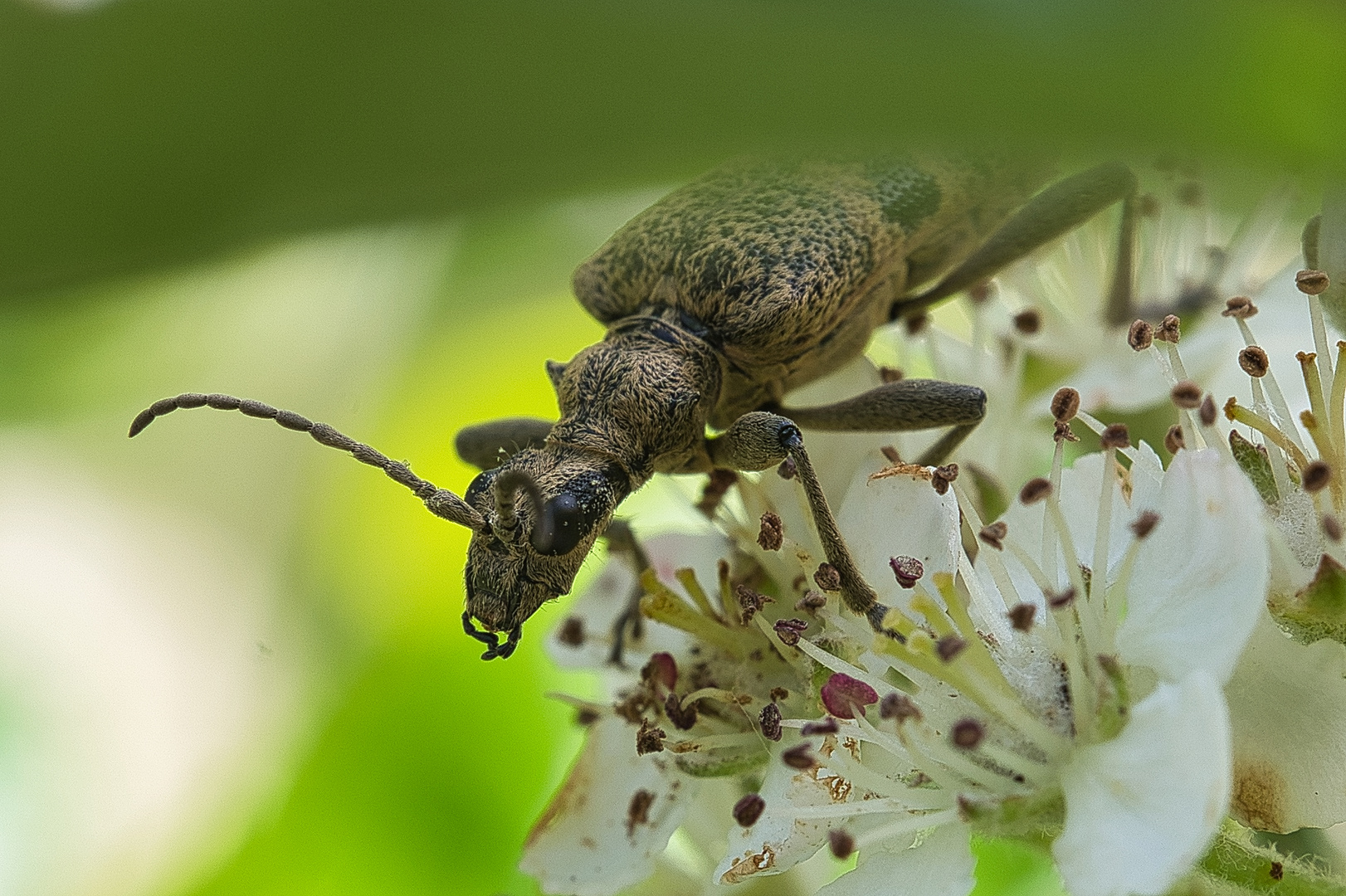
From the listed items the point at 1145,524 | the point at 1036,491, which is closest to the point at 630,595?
the point at 1036,491

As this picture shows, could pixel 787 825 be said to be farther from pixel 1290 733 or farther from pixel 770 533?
pixel 1290 733

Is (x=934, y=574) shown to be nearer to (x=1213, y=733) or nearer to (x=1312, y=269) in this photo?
(x=1213, y=733)

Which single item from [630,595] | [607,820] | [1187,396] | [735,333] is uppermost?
[1187,396]

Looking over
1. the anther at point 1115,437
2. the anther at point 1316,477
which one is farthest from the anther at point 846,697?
the anther at point 1316,477

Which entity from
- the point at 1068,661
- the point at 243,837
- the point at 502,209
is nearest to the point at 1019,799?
the point at 1068,661

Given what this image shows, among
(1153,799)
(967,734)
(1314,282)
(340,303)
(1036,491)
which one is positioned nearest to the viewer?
(1153,799)

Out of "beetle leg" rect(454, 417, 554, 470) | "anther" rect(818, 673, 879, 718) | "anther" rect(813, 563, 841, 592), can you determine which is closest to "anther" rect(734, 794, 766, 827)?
"anther" rect(818, 673, 879, 718)
